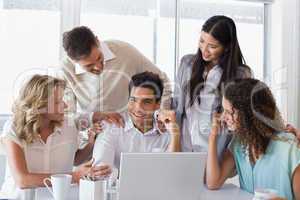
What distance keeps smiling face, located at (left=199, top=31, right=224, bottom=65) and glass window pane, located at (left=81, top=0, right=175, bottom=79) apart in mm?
752

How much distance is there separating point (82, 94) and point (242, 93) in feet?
3.06

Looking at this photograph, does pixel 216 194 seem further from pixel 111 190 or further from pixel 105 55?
pixel 105 55

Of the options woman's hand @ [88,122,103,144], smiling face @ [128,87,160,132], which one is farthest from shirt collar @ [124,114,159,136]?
woman's hand @ [88,122,103,144]

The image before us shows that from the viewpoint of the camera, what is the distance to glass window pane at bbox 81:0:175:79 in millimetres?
2627

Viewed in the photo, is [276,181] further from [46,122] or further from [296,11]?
[296,11]

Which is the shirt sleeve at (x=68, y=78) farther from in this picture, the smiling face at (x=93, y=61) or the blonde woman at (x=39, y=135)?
the blonde woman at (x=39, y=135)

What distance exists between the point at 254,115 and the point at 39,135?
37.6 inches

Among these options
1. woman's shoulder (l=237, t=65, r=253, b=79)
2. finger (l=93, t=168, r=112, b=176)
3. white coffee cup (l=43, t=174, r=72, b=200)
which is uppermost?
woman's shoulder (l=237, t=65, r=253, b=79)

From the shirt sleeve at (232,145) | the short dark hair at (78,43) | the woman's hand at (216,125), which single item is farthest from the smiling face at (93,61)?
the shirt sleeve at (232,145)

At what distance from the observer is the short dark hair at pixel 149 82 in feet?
6.77

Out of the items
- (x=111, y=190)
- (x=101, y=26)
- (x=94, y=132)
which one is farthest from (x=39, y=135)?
(x=101, y=26)

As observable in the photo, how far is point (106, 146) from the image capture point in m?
1.86

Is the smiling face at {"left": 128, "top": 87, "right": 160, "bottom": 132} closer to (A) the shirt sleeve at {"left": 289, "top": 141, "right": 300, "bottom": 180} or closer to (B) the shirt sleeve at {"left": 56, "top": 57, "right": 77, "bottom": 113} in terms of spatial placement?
(B) the shirt sleeve at {"left": 56, "top": 57, "right": 77, "bottom": 113}

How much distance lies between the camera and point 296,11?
2910mm
